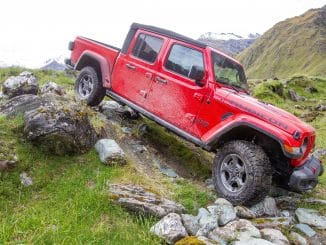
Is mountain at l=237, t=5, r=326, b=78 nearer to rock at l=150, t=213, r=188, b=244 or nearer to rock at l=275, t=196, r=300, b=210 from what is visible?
rock at l=275, t=196, r=300, b=210

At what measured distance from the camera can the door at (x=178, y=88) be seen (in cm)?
762

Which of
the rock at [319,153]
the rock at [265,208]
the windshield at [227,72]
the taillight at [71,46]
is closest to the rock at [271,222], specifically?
the rock at [265,208]

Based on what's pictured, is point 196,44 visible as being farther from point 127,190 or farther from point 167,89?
point 127,190

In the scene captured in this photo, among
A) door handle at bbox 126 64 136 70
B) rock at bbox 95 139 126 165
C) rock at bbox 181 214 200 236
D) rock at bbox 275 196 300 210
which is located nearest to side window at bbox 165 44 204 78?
door handle at bbox 126 64 136 70

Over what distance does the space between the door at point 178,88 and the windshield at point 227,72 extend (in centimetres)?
33

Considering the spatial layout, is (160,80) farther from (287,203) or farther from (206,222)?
A: (206,222)

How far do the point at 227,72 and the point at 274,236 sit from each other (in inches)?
147

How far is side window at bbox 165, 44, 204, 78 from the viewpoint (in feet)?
25.9

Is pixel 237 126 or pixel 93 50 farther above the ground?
pixel 237 126

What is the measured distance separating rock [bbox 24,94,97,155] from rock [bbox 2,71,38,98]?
108 inches

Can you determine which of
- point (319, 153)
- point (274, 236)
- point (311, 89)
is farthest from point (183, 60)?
point (311, 89)

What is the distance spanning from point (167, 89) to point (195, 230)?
3.37 meters

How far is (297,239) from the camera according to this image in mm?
5742

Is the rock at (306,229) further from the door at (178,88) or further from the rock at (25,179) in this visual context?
the rock at (25,179)
